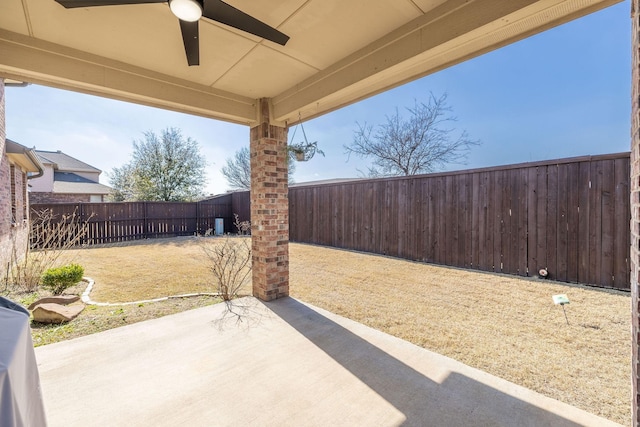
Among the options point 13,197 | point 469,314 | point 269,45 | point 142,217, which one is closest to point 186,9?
point 269,45

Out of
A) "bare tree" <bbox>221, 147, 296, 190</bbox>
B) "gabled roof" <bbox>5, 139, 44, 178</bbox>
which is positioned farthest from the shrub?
"bare tree" <bbox>221, 147, 296, 190</bbox>

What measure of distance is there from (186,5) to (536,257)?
18.4 feet

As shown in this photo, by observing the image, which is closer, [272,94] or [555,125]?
[272,94]

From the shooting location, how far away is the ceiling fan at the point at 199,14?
1475 millimetres

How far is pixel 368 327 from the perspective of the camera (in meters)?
2.84

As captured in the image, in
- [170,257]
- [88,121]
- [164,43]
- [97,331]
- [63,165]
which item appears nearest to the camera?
[164,43]

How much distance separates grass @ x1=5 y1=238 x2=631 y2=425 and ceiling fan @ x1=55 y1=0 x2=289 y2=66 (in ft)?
9.27

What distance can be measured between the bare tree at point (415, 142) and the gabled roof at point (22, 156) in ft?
31.7

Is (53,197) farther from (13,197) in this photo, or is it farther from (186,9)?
(186,9)

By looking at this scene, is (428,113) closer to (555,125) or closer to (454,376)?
(555,125)

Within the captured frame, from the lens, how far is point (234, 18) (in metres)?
1.63

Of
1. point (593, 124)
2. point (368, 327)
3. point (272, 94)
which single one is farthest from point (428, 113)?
point (368, 327)

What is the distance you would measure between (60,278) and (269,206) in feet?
10.4

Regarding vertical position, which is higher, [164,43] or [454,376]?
[164,43]
